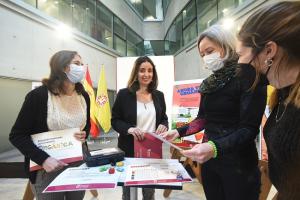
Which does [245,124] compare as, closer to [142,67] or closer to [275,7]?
[275,7]

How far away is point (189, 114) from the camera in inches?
137

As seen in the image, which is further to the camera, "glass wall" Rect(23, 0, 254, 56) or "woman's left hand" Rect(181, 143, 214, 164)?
"glass wall" Rect(23, 0, 254, 56)

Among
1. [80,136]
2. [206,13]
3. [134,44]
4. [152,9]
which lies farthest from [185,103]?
[152,9]

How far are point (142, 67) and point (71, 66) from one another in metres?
0.63

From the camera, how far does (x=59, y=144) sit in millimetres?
1505

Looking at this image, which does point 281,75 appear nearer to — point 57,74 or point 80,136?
point 80,136

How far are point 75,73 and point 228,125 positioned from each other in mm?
1016

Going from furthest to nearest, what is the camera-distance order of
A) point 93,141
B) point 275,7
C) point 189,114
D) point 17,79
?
point 93,141
point 17,79
point 189,114
point 275,7

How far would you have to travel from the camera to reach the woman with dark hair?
203 cm

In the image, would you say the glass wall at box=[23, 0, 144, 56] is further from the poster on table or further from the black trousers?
the black trousers

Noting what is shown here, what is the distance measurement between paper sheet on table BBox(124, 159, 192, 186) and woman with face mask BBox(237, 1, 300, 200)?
432mm

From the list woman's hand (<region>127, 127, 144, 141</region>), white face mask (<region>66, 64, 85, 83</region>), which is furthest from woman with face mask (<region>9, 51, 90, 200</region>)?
woman's hand (<region>127, 127, 144, 141</region>)

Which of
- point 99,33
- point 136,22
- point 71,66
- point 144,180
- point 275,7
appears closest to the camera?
point 275,7

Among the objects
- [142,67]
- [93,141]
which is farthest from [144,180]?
[93,141]
